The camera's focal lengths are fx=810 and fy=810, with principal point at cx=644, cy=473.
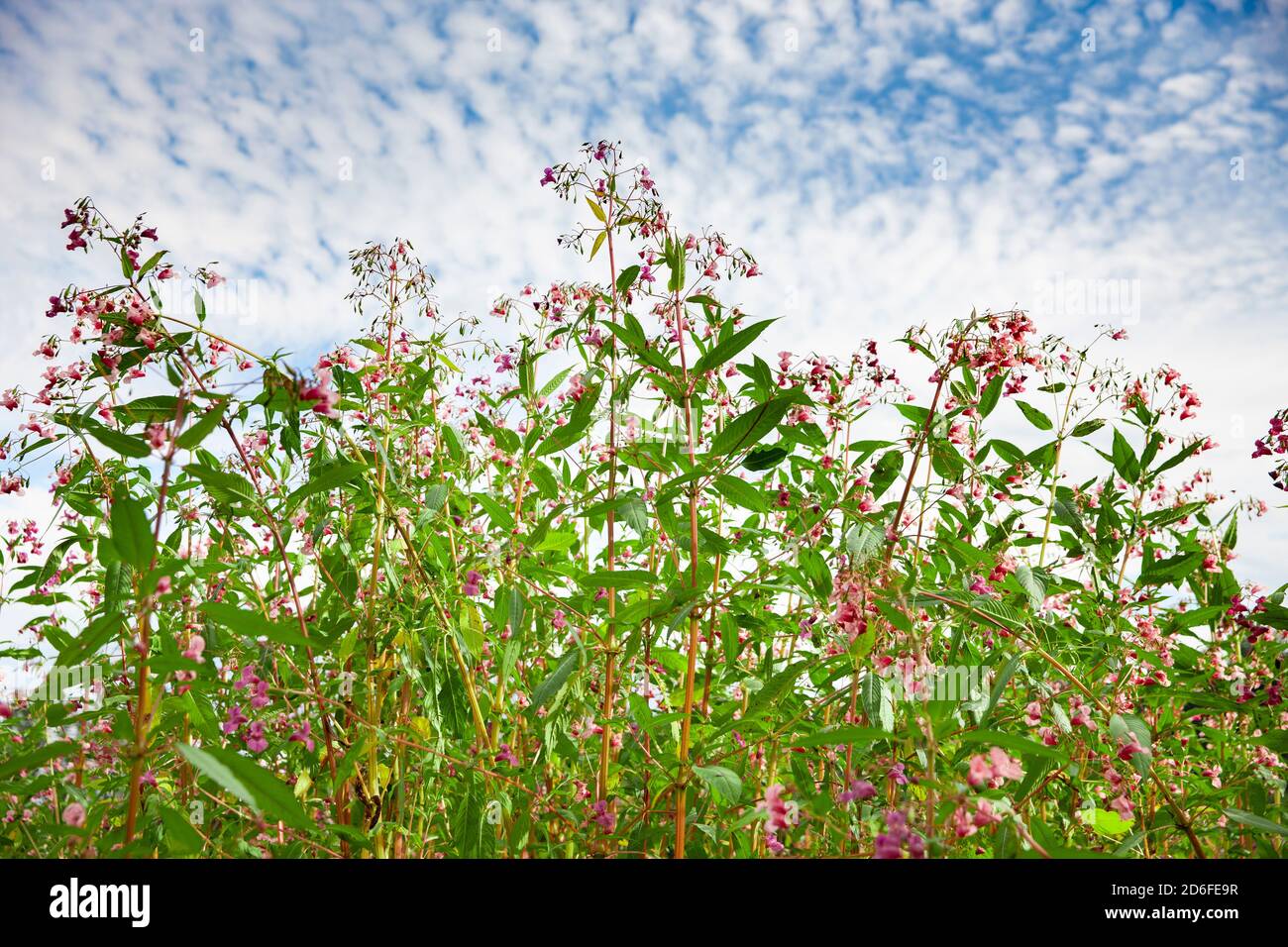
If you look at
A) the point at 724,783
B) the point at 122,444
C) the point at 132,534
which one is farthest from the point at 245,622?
the point at 724,783

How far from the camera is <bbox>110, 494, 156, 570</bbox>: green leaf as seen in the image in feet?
3.31

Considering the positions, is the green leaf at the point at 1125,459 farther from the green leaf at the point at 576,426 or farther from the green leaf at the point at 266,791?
the green leaf at the point at 266,791

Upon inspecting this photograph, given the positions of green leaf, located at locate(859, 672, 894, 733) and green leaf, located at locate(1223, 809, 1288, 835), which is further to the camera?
green leaf, located at locate(859, 672, 894, 733)

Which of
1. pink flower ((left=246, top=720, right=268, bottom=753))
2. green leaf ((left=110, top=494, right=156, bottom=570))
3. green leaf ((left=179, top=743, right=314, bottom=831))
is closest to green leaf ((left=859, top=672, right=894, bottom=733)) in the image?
green leaf ((left=179, top=743, right=314, bottom=831))

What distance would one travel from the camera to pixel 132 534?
40.3 inches

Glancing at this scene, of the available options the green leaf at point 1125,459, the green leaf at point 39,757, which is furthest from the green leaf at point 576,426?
the green leaf at point 1125,459

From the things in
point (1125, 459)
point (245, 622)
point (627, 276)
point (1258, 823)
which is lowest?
point (1258, 823)

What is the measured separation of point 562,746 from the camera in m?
1.91

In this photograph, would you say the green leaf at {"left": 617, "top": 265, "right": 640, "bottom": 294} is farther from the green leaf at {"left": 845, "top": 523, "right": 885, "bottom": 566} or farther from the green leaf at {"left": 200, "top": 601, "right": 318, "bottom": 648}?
the green leaf at {"left": 200, "top": 601, "right": 318, "bottom": 648}

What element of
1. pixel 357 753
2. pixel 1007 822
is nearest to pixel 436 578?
pixel 357 753

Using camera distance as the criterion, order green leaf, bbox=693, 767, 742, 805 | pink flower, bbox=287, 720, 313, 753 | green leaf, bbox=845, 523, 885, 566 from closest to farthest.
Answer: green leaf, bbox=693, 767, 742, 805
green leaf, bbox=845, 523, 885, 566
pink flower, bbox=287, 720, 313, 753

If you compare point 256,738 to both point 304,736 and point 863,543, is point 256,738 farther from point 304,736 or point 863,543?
point 863,543
